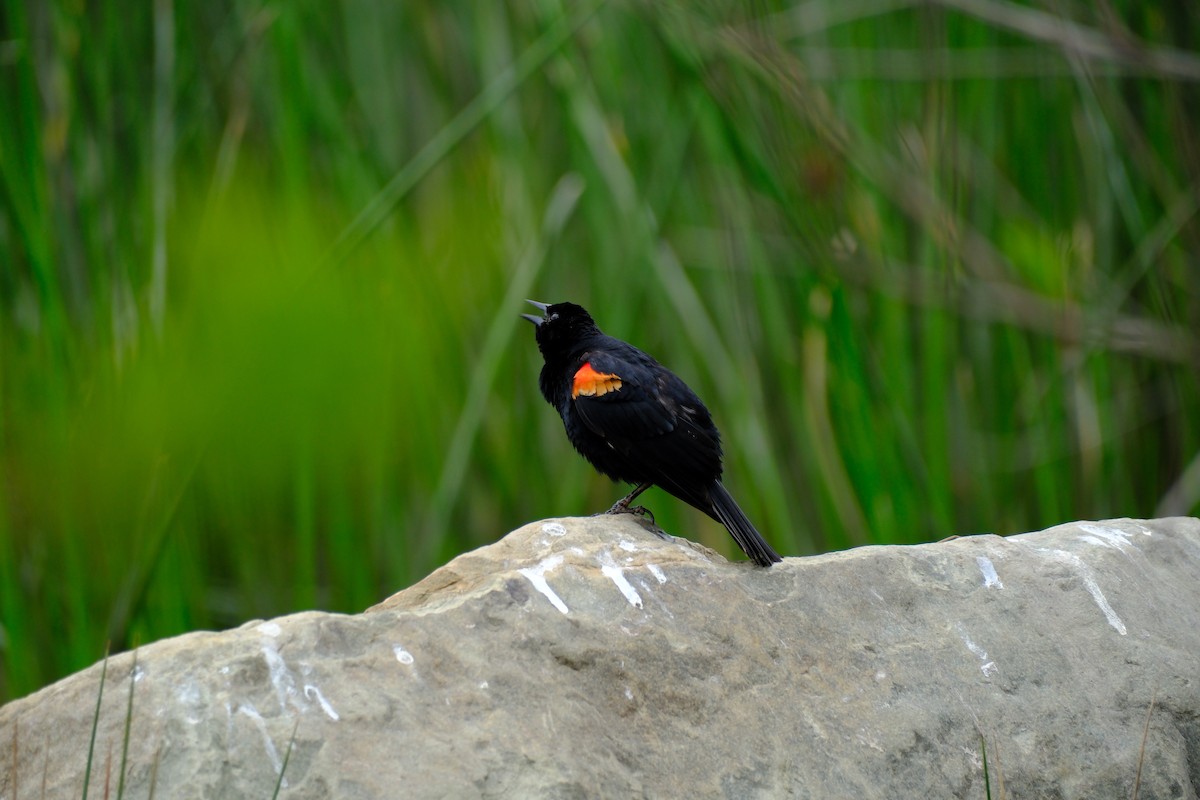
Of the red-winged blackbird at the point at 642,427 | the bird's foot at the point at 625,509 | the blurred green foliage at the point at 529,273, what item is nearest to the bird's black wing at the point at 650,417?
the red-winged blackbird at the point at 642,427

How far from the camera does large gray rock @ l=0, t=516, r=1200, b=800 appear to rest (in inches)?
69.0

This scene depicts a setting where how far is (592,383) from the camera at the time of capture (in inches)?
114

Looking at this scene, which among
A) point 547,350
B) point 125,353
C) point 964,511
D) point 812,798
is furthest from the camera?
point 964,511

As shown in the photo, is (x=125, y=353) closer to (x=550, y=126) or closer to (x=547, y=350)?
(x=547, y=350)

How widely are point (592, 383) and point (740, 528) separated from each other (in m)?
0.58

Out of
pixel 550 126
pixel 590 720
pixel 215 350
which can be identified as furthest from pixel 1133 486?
pixel 215 350

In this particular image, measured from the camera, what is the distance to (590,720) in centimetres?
191

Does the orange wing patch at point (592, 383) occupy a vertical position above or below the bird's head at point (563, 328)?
below

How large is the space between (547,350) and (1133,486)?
206cm

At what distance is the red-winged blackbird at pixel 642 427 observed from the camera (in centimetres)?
271

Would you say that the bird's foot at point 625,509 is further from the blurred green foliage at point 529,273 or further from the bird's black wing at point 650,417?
the blurred green foliage at point 529,273

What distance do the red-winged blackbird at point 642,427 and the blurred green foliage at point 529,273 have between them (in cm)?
50

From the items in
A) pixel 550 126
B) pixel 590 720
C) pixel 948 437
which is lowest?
pixel 948 437

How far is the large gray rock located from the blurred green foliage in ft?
2.81
